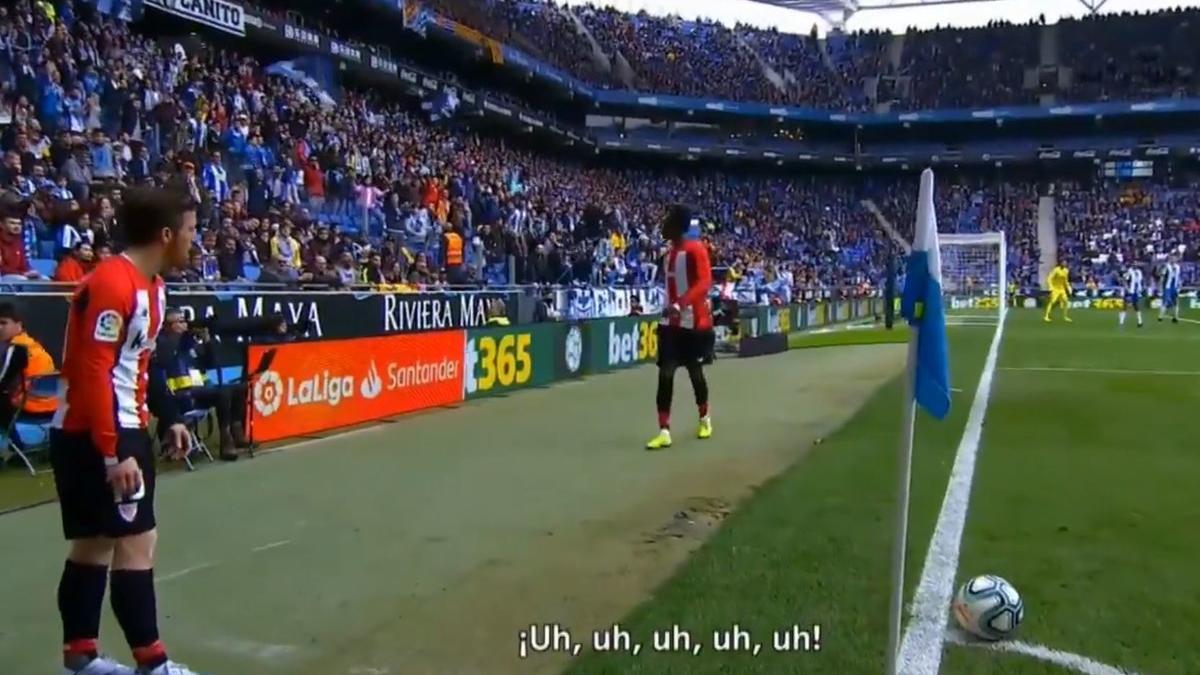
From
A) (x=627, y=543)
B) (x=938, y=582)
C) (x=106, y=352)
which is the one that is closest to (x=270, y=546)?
(x=627, y=543)

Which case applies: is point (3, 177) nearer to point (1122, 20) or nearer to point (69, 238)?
point (69, 238)

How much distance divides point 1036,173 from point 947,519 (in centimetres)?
6023

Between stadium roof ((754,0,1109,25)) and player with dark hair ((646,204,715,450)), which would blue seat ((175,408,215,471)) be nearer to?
player with dark hair ((646,204,715,450))

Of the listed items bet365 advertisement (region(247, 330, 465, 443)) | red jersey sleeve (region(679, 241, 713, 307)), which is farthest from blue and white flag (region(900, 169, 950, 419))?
bet365 advertisement (region(247, 330, 465, 443))

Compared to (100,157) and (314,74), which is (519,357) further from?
(314,74)

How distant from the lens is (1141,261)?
173 feet

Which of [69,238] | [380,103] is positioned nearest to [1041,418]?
[69,238]

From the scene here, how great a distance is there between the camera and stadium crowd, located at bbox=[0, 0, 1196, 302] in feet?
45.7

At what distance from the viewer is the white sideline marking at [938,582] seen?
4.18m

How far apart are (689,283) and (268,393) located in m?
4.10

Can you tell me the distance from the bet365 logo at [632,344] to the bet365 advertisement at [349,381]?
587cm

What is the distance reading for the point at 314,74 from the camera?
27.3 metres

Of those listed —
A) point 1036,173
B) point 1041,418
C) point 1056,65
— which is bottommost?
point 1041,418

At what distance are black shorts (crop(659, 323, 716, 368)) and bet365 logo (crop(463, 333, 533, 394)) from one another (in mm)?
4713
